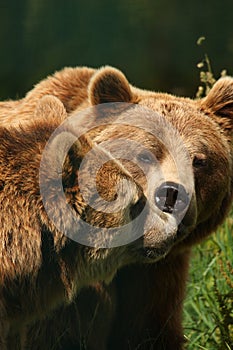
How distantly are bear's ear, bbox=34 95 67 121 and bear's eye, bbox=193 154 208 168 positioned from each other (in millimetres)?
956

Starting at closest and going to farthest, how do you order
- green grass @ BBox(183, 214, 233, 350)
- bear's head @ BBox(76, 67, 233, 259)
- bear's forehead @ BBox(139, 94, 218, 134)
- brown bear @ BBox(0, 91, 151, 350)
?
brown bear @ BBox(0, 91, 151, 350), bear's head @ BBox(76, 67, 233, 259), bear's forehead @ BBox(139, 94, 218, 134), green grass @ BBox(183, 214, 233, 350)

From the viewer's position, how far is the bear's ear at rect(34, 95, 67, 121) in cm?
457

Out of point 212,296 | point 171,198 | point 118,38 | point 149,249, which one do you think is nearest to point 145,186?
point 171,198

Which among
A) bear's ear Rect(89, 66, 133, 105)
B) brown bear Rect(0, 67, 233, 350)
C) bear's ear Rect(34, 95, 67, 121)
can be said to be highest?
bear's ear Rect(34, 95, 67, 121)

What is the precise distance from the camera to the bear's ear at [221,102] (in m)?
5.66

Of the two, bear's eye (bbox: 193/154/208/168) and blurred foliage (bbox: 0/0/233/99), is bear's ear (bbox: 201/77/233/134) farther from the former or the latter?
blurred foliage (bbox: 0/0/233/99)

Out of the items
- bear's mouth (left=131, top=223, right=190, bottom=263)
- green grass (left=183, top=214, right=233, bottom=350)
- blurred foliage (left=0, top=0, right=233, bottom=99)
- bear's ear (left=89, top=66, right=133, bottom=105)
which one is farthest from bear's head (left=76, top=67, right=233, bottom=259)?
blurred foliage (left=0, top=0, right=233, bottom=99)

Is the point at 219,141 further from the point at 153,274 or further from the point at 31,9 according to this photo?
the point at 31,9

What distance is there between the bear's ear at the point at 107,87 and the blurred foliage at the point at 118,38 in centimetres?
1151

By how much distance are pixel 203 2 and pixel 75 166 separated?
64.2 ft

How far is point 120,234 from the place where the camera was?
4.37 metres

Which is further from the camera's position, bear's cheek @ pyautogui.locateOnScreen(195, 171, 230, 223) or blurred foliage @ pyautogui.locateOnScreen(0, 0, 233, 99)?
blurred foliage @ pyautogui.locateOnScreen(0, 0, 233, 99)

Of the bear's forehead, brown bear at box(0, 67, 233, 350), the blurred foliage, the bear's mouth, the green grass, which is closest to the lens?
the bear's mouth

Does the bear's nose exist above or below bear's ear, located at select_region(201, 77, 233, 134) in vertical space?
below
